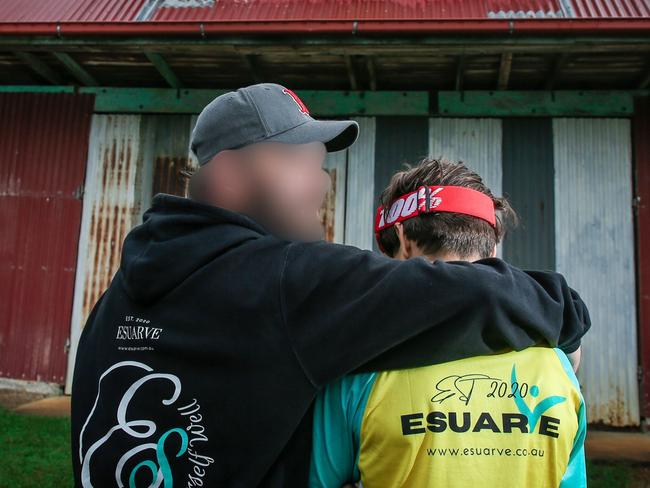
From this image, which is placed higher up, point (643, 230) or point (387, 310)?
point (643, 230)

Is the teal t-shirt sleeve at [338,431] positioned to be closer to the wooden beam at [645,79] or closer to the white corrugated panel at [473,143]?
the white corrugated panel at [473,143]

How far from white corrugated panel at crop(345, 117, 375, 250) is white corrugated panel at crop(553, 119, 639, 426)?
216 centimetres

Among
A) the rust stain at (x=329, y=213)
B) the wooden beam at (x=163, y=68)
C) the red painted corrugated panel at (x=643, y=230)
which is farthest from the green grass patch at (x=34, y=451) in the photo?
the red painted corrugated panel at (x=643, y=230)

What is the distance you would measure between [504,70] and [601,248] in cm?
232

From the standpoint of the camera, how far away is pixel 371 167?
21.6ft

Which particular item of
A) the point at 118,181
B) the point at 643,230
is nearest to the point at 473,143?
the point at 643,230

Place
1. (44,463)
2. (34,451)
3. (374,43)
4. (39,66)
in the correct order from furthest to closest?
(39,66) → (374,43) → (34,451) → (44,463)

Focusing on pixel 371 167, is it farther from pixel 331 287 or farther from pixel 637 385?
pixel 331 287

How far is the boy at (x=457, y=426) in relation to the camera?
4.08ft

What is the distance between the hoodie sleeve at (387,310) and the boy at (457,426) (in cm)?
5

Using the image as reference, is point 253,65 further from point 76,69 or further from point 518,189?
point 518,189

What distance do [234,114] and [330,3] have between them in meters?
4.91

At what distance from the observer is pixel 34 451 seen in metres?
4.67

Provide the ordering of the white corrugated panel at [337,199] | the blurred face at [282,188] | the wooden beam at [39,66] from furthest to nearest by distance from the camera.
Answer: the white corrugated panel at [337,199], the wooden beam at [39,66], the blurred face at [282,188]
